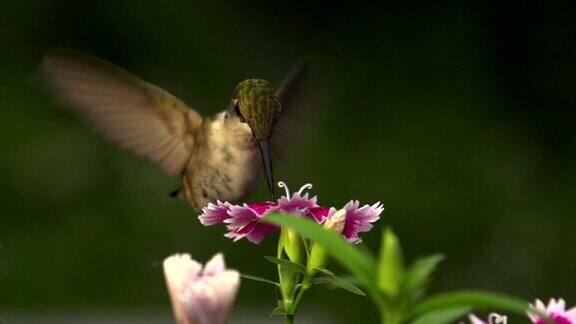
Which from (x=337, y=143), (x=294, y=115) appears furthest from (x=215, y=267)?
(x=337, y=143)

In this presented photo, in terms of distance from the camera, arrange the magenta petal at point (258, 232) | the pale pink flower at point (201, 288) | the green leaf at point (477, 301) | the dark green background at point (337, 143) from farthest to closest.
A: the dark green background at point (337, 143), the magenta petal at point (258, 232), the pale pink flower at point (201, 288), the green leaf at point (477, 301)

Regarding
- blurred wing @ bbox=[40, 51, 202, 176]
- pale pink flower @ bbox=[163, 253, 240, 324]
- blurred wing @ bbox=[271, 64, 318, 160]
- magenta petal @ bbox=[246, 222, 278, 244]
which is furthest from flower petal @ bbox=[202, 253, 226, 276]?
blurred wing @ bbox=[271, 64, 318, 160]

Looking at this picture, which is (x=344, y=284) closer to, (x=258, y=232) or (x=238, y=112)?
(x=258, y=232)

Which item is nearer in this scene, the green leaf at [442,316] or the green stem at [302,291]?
the green leaf at [442,316]

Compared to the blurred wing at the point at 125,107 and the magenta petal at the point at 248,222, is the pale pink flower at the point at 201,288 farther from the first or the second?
the blurred wing at the point at 125,107

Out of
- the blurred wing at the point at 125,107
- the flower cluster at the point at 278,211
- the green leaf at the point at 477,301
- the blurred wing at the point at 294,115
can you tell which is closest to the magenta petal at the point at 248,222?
A: the flower cluster at the point at 278,211

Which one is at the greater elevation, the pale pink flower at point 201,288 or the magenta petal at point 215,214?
the magenta petal at point 215,214
